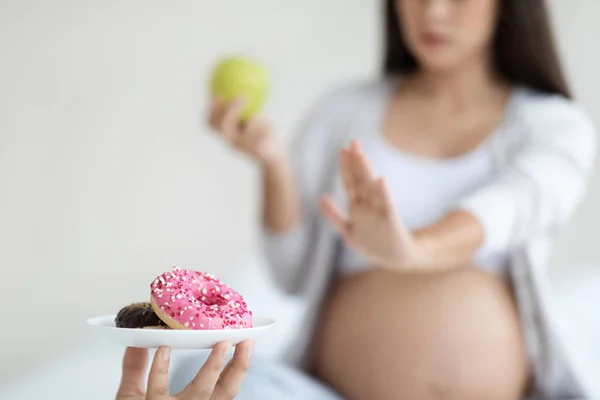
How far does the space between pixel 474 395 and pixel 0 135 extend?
1.51 m

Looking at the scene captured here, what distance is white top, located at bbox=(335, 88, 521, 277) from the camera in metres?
1.35

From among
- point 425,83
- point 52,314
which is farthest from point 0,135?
point 425,83

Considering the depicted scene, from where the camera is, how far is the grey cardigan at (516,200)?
1.26m

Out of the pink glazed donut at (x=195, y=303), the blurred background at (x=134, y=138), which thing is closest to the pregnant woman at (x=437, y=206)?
the pink glazed donut at (x=195, y=303)

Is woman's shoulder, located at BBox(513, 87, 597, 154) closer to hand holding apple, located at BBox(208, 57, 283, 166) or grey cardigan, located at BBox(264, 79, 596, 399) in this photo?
grey cardigan, located at BBox(264, 79, 596, 399)

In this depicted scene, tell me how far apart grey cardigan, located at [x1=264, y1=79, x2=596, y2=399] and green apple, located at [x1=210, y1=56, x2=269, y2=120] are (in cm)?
14

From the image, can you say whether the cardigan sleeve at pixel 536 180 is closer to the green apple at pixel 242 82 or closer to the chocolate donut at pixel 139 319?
the green apple at pixel 242 82

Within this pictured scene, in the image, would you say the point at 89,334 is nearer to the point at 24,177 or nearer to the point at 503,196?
the point at 24,177

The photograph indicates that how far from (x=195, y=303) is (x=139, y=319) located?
0.18ft

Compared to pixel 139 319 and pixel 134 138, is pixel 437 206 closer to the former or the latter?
pixel 139 319

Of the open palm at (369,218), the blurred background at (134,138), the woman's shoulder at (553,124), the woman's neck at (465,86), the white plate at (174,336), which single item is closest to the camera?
the white plate at (174,336)

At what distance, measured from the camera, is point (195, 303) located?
71cm

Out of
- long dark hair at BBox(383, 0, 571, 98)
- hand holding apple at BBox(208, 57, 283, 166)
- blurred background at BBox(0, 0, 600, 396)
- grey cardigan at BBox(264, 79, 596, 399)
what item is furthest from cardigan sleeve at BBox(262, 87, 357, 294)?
blurred background at BBox(0, 0, 600, 396)

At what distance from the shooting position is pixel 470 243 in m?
1.17
